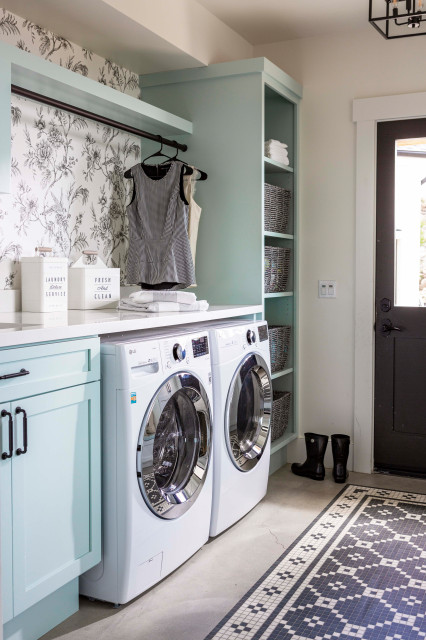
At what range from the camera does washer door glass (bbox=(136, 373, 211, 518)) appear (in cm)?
230

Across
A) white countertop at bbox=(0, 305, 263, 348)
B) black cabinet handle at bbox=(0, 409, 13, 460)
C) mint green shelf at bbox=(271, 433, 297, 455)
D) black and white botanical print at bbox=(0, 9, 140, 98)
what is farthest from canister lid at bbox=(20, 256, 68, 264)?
mint green shelf at bbox=(271, 433, 297, 455)

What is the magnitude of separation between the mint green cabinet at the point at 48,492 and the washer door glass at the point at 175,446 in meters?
0.18

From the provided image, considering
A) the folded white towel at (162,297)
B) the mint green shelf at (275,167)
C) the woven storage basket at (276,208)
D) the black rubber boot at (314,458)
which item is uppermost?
the mint green shelf at (275,167)

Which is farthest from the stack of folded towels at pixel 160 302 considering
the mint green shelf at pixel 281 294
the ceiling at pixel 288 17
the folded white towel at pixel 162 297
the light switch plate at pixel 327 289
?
the ceiling at pixel 288 17

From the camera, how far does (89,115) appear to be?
289 centimetres

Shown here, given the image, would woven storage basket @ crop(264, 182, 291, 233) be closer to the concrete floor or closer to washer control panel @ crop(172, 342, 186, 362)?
washer control panel @ crop(172, 342, 186, 362)

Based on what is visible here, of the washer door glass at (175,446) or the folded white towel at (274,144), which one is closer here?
the washer door glass at (175,446)

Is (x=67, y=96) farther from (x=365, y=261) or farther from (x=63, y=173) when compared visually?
(x=365, y=261)

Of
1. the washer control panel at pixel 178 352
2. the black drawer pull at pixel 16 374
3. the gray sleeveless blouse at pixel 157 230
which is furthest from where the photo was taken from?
the gray sleeveless blouse at pixel 157 230

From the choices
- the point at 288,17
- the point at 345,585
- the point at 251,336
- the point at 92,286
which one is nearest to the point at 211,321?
the point at 251,336

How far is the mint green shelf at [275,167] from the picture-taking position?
360 centimetres

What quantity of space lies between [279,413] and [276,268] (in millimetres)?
818

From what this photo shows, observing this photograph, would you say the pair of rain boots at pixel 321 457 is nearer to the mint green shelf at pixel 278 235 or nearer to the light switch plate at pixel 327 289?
the light switch plate at pixel 327 289

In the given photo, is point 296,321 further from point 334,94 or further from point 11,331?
point 11,331
